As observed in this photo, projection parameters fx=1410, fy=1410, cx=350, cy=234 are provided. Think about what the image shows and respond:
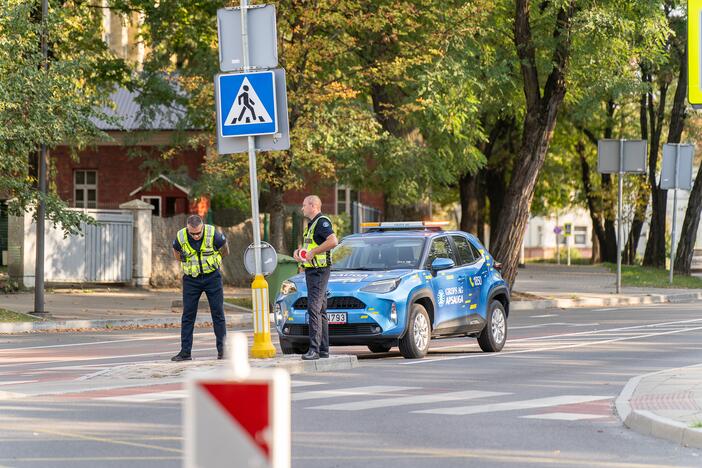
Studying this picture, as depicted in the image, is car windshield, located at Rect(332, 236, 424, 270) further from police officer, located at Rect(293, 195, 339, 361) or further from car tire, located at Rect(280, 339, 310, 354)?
police officer, located at Rect(293, 195, 339, 361)

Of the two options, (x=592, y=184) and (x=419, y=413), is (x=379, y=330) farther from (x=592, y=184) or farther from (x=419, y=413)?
(x=592, y=184)

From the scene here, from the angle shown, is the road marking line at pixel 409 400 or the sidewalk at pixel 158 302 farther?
the sidewalk at pixel 158 302

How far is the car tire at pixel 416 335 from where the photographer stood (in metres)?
17.0

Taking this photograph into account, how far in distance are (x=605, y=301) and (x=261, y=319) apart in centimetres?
1948

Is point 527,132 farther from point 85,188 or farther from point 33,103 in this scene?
point 85,188

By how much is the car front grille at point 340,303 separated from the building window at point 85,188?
36.8 meters

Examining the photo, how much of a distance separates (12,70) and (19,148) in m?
1.37

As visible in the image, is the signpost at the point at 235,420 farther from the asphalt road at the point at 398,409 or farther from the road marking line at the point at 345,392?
the road marking line at the point at 345,392

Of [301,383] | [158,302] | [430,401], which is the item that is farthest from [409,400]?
[158,302]

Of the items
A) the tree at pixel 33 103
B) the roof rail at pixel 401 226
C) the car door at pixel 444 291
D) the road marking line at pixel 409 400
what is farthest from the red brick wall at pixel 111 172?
the road marking line at pixel 409 400

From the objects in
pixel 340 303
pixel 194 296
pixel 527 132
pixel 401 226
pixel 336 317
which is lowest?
pixel 336 317

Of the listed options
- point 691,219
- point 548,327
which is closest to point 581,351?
point 548,327

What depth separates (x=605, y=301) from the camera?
110 ft

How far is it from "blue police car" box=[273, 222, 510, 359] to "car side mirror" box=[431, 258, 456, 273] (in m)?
0.01
